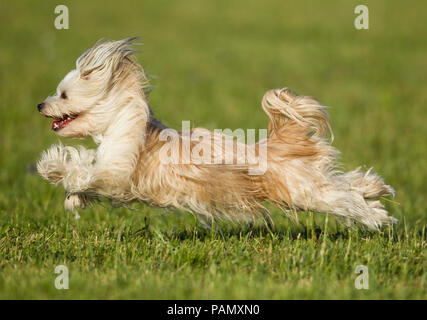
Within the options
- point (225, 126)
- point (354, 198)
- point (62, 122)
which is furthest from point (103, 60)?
point (225, 126)

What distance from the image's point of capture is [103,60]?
4668 mm

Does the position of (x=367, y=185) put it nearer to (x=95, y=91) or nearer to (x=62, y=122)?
(x=95, y=91)

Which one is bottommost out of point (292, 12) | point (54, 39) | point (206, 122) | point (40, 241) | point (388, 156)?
A: point (40, 241)

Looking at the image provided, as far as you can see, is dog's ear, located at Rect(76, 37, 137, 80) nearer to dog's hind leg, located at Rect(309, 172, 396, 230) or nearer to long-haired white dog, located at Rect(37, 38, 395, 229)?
long-haired white dog, located at Rect(37, 38, 395, 229)

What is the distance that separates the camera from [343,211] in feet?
15.4

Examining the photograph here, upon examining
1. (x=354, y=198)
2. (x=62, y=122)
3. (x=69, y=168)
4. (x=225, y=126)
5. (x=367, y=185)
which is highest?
(x=225, y=126)

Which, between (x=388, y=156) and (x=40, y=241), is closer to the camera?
(x=40, y=241)

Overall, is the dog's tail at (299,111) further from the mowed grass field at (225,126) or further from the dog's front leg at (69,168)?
the dog's front leg at (69,168)

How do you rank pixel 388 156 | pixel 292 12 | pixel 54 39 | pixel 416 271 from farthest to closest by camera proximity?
1. pixel 292 12
2. pixel 54 39
3. pixel 388 156
4. pixel 416 271

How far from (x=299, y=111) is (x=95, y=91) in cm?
173

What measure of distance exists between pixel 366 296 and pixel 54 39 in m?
16.1

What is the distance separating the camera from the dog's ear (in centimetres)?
467
